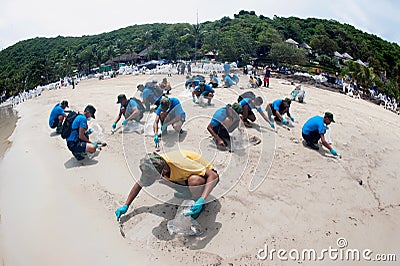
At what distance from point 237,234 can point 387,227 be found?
7.41 feet

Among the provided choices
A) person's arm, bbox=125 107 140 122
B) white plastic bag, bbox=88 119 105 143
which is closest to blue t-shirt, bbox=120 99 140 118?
person's arm, bbox=125 107 140 122

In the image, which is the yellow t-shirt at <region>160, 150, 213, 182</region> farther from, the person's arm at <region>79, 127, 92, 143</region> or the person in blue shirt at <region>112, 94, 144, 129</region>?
the person in blue shirt at <region>112, 94, 144, 129</region>

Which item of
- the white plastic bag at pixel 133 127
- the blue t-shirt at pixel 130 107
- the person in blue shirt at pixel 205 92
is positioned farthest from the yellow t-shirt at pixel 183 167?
the person in blue shirt at pixel 205 92

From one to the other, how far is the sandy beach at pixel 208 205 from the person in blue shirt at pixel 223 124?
320 millimetres

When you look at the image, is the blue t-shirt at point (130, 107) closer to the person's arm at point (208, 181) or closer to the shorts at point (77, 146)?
the shorts at point (77, 146)

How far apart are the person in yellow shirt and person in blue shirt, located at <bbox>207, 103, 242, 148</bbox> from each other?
2.14 meters

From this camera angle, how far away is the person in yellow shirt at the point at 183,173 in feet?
10.4

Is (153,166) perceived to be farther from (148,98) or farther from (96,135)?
(148,98)

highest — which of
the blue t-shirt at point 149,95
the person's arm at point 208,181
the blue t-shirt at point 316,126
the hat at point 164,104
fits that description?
the blue t-shirt at point 149,95

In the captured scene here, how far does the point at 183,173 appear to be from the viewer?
323 cm

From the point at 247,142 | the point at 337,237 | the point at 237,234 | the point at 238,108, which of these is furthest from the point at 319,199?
the point at 238,108

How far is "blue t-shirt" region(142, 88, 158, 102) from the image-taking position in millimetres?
7984

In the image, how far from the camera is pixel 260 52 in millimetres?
44562

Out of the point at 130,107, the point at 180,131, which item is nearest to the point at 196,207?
the point at 180,131
